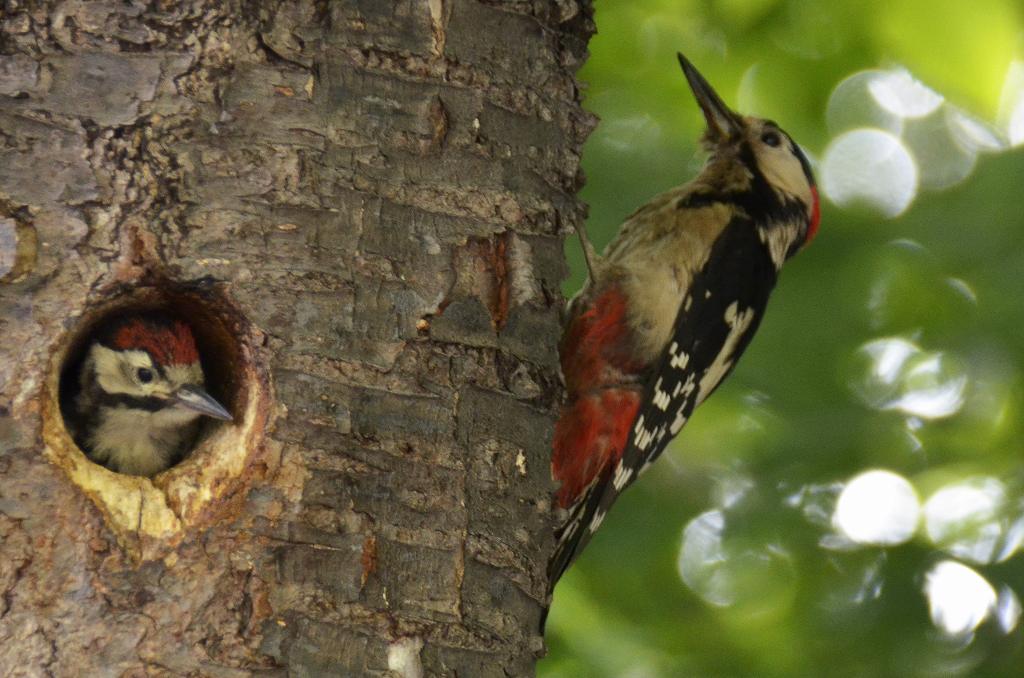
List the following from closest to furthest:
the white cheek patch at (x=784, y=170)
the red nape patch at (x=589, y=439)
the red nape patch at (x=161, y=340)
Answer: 1. the red nape patch at (x=161, y=340)
2. the red nape patch at (x=589, y=439)
3. the white cheek patch at (x=784, y=170)

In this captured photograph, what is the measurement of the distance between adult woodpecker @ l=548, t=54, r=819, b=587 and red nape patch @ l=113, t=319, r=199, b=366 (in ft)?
3.01

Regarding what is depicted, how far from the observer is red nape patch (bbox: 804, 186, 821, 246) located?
13.1 feet

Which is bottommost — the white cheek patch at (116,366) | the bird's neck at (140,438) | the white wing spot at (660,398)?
the bird's neck at (140,438)

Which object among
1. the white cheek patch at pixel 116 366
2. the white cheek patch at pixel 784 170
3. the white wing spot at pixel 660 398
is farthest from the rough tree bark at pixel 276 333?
the white cheek patch at pixel 784 170

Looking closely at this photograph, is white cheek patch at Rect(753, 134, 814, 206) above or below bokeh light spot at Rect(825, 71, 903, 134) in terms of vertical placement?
below

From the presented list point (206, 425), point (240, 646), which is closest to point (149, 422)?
point (206, 425)

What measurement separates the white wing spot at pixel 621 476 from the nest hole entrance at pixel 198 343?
3.54ft

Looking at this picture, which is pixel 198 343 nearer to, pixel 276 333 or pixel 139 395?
pixel 139 395

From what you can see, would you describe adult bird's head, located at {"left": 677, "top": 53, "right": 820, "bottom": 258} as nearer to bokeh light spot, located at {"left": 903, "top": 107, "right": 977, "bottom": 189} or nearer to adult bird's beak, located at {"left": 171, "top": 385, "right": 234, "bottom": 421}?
bokeh light spot, located at {"left": 903, "top": 107, "right": 977, "bottom": 189}

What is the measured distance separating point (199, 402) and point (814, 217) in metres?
2.24

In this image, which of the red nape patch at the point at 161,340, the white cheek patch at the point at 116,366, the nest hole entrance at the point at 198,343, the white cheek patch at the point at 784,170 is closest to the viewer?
the nest hole entrance at the point at 198,343

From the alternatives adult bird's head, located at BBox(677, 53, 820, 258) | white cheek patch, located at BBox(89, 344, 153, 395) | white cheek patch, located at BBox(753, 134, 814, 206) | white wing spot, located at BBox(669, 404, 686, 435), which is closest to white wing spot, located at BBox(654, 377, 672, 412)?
white wing spot, located at BBox(669, 404, 686, 435)

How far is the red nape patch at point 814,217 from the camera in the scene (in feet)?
13.1

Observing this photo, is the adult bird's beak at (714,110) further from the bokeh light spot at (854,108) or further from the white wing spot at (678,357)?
the white wing spot at (678,357)
